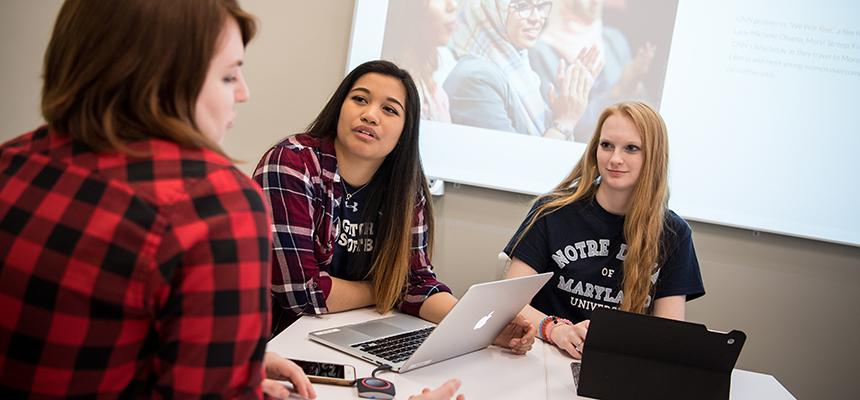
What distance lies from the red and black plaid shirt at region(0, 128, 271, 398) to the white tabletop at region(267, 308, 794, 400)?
575 millimetres

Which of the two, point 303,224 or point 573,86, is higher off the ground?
point 573,86

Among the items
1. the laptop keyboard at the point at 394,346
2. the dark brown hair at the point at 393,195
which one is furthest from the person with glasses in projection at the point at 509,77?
the laptop keyboard at the point at 394,346

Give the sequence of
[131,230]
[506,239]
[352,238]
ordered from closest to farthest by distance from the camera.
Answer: [131,230] → [352,238] → [506,239]

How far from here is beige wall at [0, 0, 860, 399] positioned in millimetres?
3338

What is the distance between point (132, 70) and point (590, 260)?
177 centimetres

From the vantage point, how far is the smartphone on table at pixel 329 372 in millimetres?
1479

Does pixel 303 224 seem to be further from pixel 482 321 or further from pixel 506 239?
pixel 506 239

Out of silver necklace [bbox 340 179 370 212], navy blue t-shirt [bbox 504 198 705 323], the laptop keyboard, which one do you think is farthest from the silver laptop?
navy blue t-shirt [bbox 504 198 705 323]

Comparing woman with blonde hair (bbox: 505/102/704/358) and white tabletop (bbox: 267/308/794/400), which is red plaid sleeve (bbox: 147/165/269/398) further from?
woman with blonde hair (bbox: 505/102/704/358)

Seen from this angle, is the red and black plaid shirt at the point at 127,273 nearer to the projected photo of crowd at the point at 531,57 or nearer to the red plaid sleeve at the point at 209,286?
the red plaid sleeve at the point at 209,286

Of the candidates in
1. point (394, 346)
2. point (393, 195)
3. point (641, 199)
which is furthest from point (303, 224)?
point (641, 199)

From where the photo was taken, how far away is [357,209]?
87.9 inches

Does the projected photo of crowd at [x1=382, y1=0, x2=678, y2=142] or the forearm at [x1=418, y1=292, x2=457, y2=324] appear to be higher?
the projected photo of crowd at [x1=382, y1=0, x2=678, y2=142]

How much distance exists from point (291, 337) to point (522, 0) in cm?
206
